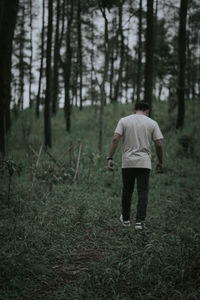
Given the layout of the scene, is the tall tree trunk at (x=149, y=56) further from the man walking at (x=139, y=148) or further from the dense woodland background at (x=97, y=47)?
the man walking at (x=139, y=148)

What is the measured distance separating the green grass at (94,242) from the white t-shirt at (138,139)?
1.19m

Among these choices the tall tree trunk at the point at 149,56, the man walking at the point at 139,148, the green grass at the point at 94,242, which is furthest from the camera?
the tall tree trunk at the point at 149,56

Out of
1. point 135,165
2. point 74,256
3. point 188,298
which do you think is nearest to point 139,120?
point 135,165

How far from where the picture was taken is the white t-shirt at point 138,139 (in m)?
4.72

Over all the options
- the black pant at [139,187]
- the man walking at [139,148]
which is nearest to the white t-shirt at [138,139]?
the man walking at [139,148]

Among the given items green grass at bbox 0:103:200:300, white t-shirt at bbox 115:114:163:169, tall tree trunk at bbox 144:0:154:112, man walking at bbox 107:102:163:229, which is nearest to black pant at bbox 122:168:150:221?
man walking at bbox 107:102:163:229

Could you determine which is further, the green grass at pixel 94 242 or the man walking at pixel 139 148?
the man walking at pixel 139 148

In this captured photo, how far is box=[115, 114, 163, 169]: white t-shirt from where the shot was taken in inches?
186

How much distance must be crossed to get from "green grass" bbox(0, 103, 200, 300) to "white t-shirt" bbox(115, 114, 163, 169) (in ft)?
3.90

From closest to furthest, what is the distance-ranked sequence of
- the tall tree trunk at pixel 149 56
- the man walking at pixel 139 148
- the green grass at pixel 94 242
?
the green grass at pixel 94 242 < the man walking at pixel 139 148 < the tall tree trunk at pixel 149 56

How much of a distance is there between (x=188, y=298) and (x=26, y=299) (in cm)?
164

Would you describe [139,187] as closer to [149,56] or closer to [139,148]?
[139,148]

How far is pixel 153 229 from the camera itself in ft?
16.4

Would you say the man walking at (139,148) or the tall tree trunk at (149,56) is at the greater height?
the tall tree trunk at (149,56)
